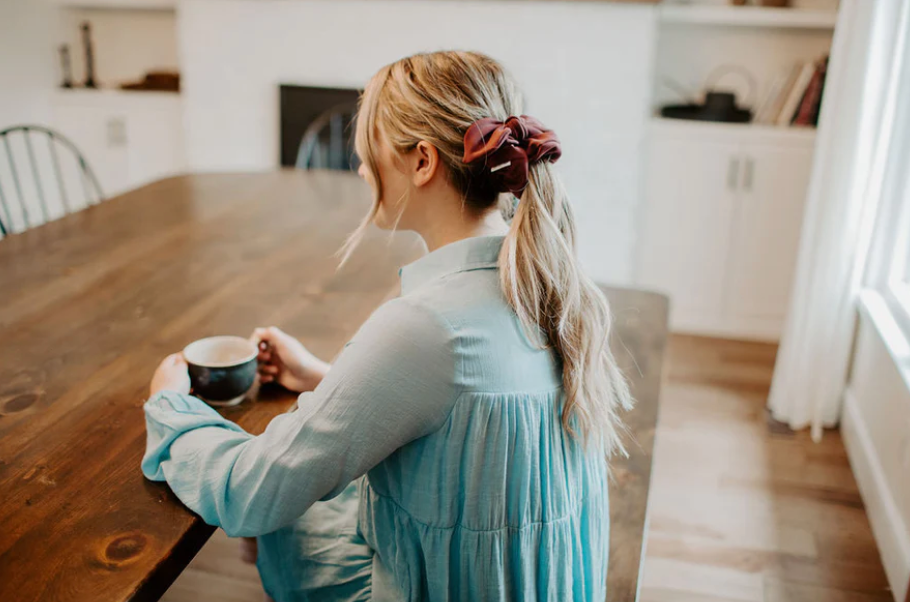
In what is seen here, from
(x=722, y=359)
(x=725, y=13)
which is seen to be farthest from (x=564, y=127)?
(x=722, y=359)


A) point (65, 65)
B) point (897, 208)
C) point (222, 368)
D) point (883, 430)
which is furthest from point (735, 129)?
point (65, 65)

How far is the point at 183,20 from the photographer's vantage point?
377cm

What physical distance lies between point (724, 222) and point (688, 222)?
0.47 feet

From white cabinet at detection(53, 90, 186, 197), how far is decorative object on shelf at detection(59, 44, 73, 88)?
0.08 m

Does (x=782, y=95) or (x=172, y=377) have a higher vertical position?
(x=782, y=95)

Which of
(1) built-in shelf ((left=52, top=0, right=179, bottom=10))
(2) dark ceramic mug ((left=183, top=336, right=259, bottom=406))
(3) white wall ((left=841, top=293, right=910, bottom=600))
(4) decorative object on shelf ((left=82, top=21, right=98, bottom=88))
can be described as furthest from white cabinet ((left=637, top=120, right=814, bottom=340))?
(4) decorative object on shelf ((left=82, top=21, right=98, bottom=88))

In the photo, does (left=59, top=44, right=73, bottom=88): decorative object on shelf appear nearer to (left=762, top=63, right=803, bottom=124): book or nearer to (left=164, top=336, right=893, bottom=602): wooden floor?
(left=164, top=336, right=893, bottom=602): wooden floor

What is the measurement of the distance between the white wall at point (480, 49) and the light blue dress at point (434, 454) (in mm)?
2545

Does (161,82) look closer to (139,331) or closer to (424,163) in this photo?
(139,331)

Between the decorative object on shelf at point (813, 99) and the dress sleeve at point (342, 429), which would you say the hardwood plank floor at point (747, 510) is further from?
the dress sleeve at point (342, 429)

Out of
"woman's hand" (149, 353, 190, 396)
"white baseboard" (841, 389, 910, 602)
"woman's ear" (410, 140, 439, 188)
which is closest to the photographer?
"woman's ear" (410, 140, 439, 188)

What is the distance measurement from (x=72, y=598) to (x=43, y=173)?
4.00 meters

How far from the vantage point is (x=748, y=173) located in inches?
133

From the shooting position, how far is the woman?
0.96 metres
